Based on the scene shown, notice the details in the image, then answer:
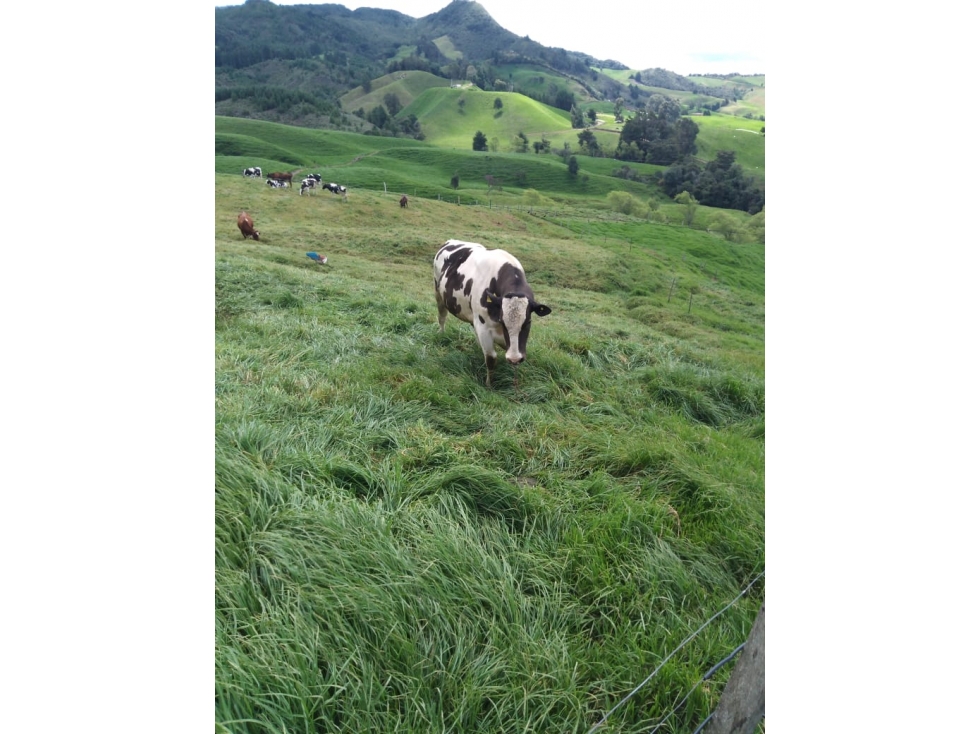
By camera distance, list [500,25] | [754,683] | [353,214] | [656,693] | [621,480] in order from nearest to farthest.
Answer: [754,683], [656,693], [621,480], [500,25], [353,214]

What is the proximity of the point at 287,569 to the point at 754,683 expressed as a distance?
1.45 m

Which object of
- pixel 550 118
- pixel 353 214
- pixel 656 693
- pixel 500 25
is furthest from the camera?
pixel 550 118

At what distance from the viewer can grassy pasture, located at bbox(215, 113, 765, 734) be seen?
1575mm

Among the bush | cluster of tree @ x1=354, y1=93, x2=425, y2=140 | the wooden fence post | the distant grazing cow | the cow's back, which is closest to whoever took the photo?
the wooden fence post

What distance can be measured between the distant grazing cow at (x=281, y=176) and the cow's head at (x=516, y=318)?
4.13ft

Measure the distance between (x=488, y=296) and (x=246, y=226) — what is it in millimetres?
1271

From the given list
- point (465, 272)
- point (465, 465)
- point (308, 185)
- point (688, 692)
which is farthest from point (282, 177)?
point (688, 692)

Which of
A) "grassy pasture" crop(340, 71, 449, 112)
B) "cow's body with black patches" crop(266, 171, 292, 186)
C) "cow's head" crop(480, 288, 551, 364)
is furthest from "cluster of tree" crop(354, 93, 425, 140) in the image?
"cow's head" crop(480, 288, 551, 364)

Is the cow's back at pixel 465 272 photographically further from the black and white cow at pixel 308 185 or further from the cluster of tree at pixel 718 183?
the cluster of tree at pixel 718 183

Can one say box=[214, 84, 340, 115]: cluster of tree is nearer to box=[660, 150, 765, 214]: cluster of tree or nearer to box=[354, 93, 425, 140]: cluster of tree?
box=[354, 93, 425, 140]: cluster of tree

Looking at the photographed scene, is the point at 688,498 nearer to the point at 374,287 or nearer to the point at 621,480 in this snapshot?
the point at 621,480

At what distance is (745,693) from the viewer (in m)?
1.58

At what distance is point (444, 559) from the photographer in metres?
1.82

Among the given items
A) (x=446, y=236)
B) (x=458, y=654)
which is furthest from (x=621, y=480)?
(x=446, y=236)
